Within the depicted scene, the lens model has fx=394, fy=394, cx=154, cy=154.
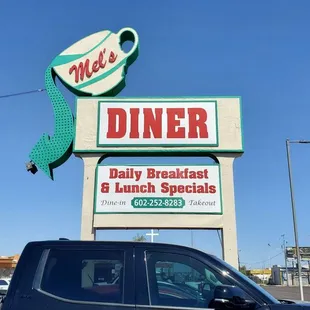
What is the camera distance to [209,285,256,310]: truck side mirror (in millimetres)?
3025

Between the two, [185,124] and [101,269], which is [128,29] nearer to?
[185,124]

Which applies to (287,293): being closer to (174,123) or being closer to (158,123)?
(174,123)

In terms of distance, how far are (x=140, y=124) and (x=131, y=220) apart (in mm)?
2655

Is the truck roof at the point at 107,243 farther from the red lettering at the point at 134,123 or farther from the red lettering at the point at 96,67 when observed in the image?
the red lettering at the point at 96,67

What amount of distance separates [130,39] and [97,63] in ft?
4.50

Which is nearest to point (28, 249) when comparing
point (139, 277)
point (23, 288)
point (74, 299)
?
point (23, 288)

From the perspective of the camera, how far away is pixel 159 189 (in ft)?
33.8

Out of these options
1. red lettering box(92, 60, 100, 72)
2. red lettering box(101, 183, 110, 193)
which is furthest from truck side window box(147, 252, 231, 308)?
red lettering box(92, 60, 100, 72)

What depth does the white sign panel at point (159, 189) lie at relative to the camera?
33.4 ft

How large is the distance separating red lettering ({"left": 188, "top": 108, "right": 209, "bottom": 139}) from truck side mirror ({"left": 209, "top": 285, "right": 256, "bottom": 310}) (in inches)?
311

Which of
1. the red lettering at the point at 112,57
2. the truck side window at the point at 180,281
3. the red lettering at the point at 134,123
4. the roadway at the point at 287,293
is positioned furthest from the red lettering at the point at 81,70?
the roadway at the point at 287,293

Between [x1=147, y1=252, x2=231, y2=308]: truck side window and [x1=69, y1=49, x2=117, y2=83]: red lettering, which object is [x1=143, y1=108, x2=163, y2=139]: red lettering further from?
[x1=147, y1=252, x2=231, y2=308]: truck side window

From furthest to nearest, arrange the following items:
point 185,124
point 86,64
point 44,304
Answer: point 86,64 < point 185,124 < point 44,304

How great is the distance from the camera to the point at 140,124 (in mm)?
10906
